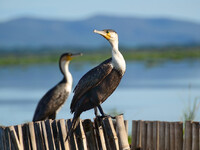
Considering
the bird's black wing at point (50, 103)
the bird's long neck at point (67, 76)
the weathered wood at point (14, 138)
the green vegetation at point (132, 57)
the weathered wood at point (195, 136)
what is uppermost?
the green vegetation at point (132, 57)

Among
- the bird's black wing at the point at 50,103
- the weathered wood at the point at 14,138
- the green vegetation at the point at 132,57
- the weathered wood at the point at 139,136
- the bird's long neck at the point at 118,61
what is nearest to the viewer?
the weathered wood at the point at 14,138

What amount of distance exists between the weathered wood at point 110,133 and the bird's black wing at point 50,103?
333 centimetres

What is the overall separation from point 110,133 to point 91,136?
0.21 meters

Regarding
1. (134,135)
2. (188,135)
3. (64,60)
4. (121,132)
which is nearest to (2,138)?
(121,132)

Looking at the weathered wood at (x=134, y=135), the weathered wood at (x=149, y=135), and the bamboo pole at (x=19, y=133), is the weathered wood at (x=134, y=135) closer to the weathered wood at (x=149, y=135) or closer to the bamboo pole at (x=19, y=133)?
the weathered wood at (x=149, y=135)

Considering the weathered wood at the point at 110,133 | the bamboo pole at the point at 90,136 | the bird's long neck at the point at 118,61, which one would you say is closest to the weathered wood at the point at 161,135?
the weathered wood at the point at 110,133

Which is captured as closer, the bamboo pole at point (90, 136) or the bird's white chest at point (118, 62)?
the bamboo pole at point (90, 136)

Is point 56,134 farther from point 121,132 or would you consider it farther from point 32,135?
point 121,132

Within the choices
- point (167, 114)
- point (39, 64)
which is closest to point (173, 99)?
point (167, 114)

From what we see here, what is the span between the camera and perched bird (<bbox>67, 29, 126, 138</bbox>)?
517cm

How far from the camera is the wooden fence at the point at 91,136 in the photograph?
4633 millimetres

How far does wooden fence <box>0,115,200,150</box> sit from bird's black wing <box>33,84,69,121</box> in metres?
3.17

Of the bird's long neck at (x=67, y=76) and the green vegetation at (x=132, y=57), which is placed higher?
the green vegetation at (x=132, y=57)

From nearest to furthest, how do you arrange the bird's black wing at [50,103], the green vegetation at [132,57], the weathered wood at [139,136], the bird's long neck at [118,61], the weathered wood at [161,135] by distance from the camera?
the weathered wood at [161,135] < the weathered wood at [139,136] < the bird's long neck at [118,61] < the bird's black wing at [50,103] < the green vegetation at [132,57]
